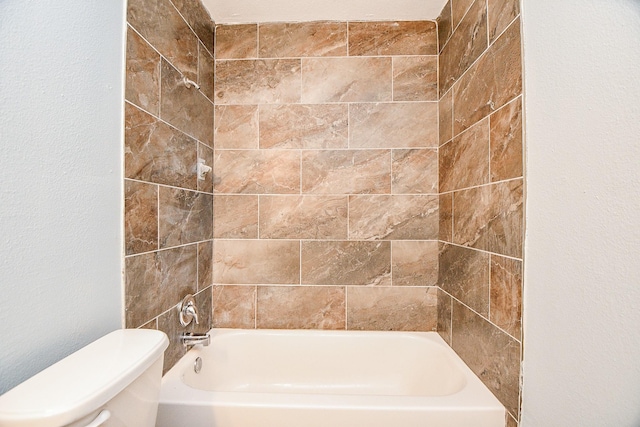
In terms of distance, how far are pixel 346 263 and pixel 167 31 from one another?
1428 mm

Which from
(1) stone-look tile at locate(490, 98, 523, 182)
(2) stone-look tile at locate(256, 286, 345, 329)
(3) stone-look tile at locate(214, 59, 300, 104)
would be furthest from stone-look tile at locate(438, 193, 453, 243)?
(3) stone-look tile at locate(214, 59, 300, 104)

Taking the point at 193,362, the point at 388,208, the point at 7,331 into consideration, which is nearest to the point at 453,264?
the point at 388,208

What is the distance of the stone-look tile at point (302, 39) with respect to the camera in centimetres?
174

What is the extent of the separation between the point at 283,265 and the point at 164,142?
2.99 feet

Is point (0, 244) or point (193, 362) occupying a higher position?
point (0, 244)

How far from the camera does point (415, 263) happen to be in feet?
5.65

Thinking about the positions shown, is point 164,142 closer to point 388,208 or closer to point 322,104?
point 322,104

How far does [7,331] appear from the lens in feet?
2.09

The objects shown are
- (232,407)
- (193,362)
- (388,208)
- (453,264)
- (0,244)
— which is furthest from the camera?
(388,208)

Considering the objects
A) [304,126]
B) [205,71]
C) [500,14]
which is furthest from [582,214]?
[205,71]

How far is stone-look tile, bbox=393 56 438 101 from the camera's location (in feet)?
5.66

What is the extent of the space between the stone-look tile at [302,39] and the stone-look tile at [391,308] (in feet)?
4.70

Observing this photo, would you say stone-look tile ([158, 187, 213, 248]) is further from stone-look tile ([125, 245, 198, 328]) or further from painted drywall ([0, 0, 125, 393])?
painted drywall ([0, 0, 125, 393])

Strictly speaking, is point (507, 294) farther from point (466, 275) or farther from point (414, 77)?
point (414, 77)
